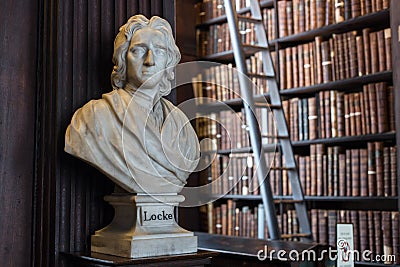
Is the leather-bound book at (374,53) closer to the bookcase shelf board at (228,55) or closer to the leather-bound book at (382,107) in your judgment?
the leather-bound book at (382,107)

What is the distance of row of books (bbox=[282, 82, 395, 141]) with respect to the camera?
11.3 ft

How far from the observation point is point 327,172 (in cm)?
375

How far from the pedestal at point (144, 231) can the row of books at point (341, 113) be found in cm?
195

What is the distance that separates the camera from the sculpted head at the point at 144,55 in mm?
1864

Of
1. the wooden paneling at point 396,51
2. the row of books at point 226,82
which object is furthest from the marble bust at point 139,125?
the row of books at point 226,82

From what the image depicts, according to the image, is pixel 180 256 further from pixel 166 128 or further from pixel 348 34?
pixel 348 34

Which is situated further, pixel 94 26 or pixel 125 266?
pixel 94 26

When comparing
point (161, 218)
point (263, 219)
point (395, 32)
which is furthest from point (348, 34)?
point (161, 218)

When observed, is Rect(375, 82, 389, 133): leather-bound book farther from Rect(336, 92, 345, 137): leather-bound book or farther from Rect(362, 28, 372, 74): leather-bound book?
Rect(336, 92, 345, 137): leather-bound book

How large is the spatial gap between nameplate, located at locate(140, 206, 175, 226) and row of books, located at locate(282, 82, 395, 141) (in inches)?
77.2

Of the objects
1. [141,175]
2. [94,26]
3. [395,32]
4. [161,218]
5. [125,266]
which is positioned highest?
[395,32]

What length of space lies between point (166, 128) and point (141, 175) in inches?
7.5

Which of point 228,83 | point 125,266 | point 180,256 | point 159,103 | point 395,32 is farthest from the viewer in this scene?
point 228,83

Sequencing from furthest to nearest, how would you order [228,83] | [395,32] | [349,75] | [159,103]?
[228,83] < [349,75] < [395,32] < [159,103]
